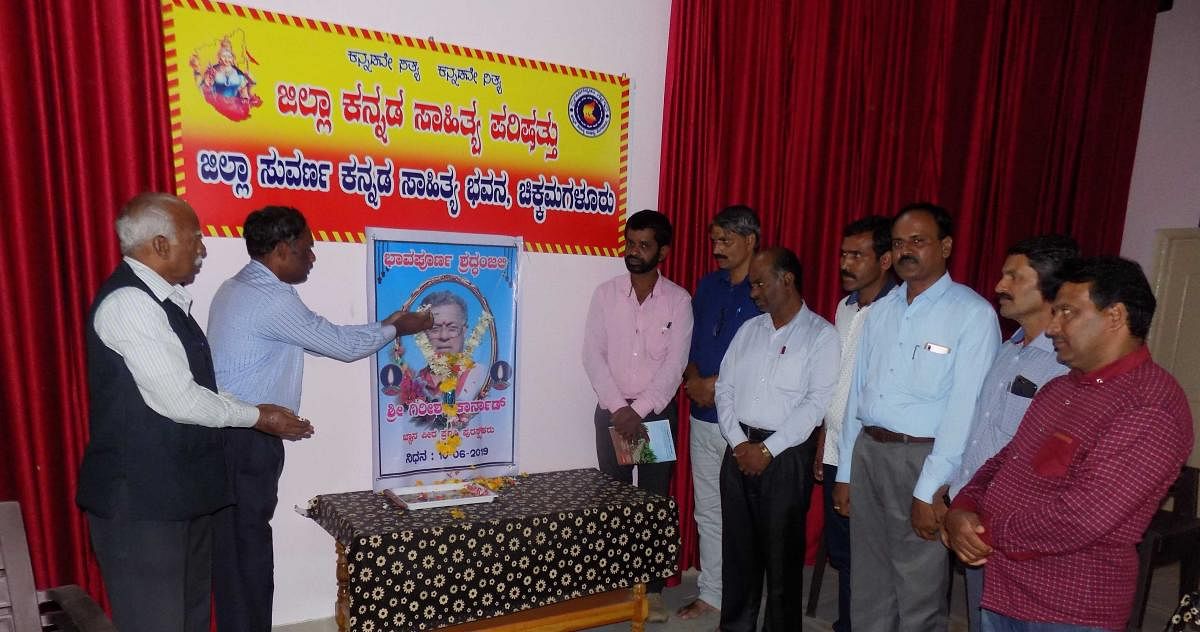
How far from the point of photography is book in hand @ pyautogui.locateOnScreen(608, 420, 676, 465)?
337 cm

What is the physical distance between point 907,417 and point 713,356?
1014 mm

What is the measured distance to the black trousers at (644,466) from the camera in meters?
3.47

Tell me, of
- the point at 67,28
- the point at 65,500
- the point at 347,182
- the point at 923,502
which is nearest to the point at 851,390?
the point at 923,502

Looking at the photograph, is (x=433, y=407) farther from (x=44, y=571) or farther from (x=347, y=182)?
(x=44, y=571)

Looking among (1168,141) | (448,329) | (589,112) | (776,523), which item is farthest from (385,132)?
(1168,141)

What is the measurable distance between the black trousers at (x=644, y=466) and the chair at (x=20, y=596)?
221cm

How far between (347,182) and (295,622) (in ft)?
6.28

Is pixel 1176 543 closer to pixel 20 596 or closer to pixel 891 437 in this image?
pixel 891 437

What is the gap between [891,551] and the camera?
265 cm

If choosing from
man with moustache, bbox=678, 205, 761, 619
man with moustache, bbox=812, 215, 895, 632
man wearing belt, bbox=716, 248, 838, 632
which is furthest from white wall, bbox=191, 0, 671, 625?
man with moustache, bbox=812, 215, 895, 632

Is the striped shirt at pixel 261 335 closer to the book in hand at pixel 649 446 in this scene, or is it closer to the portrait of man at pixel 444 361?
the portrait of man at pixel 444 361

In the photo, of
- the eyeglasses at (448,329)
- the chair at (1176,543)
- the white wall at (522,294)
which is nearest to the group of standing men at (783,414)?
the eyeglasses at (448,329)

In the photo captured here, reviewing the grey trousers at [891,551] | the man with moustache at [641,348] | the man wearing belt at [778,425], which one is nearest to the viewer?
the grey trousers at [891,551]

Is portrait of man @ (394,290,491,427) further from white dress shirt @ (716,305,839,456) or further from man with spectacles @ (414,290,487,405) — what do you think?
white dress shirt @ (716,305,839,456)
